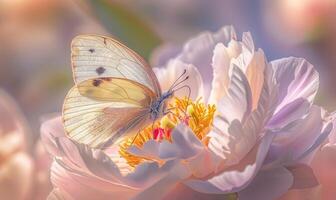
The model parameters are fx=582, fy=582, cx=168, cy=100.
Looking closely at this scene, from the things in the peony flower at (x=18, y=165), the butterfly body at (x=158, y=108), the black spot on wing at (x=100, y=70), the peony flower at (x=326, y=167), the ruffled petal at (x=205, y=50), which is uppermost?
the black spot on wing at (x=100, y=70)

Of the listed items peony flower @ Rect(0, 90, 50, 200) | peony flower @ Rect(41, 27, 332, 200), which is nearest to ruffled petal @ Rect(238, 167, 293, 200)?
peony flower @ Rect(41, 27, 332, 200)

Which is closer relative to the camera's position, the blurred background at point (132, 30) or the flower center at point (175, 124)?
the flower center at point (175, 124)

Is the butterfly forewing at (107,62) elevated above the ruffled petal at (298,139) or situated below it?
above

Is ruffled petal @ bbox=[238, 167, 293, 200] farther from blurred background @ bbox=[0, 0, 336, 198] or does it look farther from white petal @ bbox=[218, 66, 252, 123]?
blurred background @ bbox=[0, 0, 336, 198]

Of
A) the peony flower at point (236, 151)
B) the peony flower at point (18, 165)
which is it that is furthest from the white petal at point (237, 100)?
the peony flower at point (18, 165)

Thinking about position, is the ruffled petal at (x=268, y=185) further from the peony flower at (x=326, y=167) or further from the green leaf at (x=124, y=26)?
the green leaf at (x=124, y=26)

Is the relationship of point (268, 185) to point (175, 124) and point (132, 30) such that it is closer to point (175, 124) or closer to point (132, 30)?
point (175, 124)
